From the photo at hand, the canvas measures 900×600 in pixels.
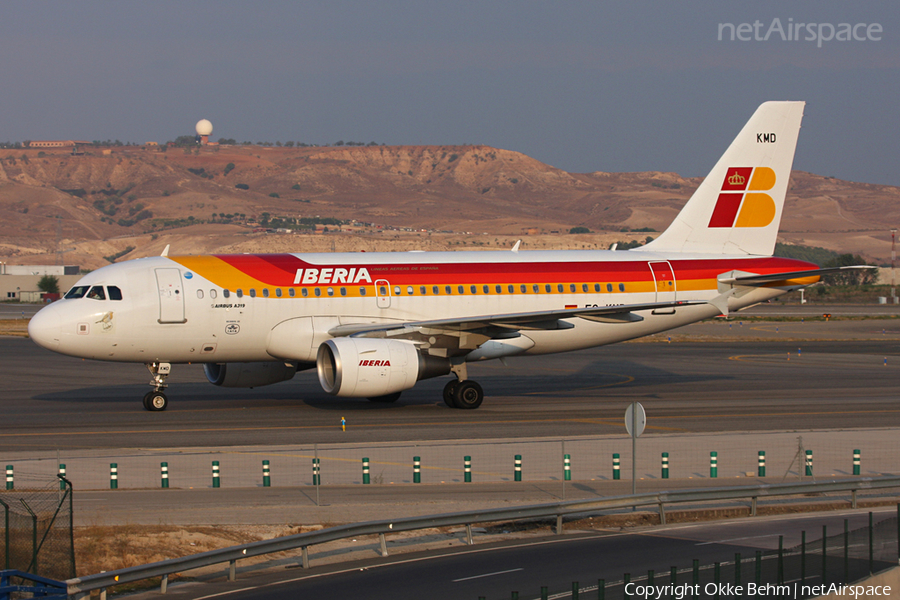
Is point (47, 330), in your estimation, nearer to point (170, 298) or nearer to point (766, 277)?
point (170, 298)

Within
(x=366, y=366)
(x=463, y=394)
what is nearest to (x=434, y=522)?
(x=366, y=366)

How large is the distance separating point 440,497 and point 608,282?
1778 cm

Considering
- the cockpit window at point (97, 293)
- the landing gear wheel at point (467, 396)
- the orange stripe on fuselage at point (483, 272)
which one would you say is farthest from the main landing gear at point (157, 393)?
the landing gear wheel at point (467, 396)

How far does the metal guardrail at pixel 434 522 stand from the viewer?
12562 millimetres

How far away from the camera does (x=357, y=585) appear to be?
537 inches

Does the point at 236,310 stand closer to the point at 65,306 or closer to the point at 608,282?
the point at 65,306

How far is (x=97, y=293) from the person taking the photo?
3094 centimetres

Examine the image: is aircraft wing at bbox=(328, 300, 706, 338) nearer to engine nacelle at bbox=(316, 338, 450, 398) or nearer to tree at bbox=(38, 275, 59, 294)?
engine nacelle at bbox=(316, 338, 450, 398)

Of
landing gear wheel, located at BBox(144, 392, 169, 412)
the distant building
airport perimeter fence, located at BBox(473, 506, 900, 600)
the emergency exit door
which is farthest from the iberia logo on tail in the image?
the distant building

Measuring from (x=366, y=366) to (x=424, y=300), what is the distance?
486 centimetres

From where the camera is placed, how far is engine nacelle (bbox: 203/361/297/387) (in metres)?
33.9

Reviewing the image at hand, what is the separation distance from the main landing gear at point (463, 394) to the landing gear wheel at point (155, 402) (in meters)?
9.28

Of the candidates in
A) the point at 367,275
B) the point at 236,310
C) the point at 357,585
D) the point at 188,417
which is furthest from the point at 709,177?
the point at 357,585

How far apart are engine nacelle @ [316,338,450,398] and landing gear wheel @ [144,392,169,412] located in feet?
17.9
